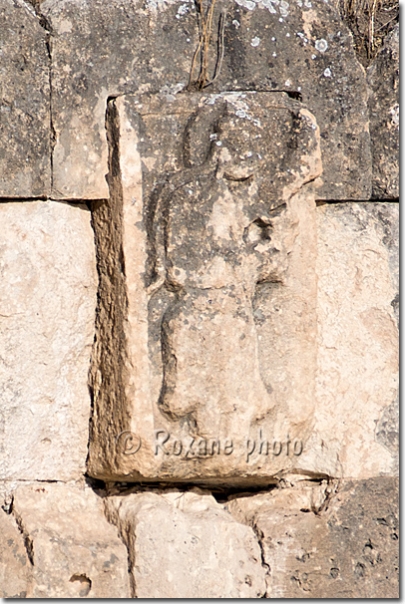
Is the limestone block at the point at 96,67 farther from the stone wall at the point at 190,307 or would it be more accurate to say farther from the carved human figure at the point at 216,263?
the carved human figure at the point at 216,263

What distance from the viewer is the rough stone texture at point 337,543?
11.5ft

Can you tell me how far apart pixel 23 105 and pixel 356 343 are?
1.35 metres

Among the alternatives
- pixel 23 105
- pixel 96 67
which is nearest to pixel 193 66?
pixel 96 67

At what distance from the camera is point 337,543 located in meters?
3.52

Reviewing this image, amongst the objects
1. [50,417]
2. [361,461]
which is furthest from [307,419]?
[50,417]

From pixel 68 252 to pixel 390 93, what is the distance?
3.99 feet

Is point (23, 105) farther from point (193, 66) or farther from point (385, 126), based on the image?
point (385, 126)

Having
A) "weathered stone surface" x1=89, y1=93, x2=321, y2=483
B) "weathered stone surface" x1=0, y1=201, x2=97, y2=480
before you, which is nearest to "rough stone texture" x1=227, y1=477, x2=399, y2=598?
"weathered stone surface" x1=89, y1=93, x2=321, y2=483

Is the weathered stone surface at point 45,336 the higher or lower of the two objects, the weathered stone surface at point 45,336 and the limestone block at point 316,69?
the lower

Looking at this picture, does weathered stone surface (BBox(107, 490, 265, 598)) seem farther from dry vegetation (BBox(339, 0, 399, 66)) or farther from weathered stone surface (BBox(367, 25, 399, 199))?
dry vegetation (BBox(339, 0, 399, 66))

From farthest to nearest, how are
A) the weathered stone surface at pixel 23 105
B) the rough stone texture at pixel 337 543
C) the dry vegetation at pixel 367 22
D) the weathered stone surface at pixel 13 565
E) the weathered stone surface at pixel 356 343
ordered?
the dry vegetation at pixel 367 22 < the weathered stone surface at pixel 356 343 < the rough stone texture at pixel 337 543 < the weathered stone surface at pixel 23 105 < the weathered stone surface at pixel 13 565

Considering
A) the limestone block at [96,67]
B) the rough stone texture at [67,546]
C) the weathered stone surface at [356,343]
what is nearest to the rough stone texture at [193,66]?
the limestone block at [96,67]

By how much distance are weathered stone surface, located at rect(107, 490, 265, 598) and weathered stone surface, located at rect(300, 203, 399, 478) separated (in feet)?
1.23

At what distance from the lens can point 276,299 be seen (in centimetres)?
347
